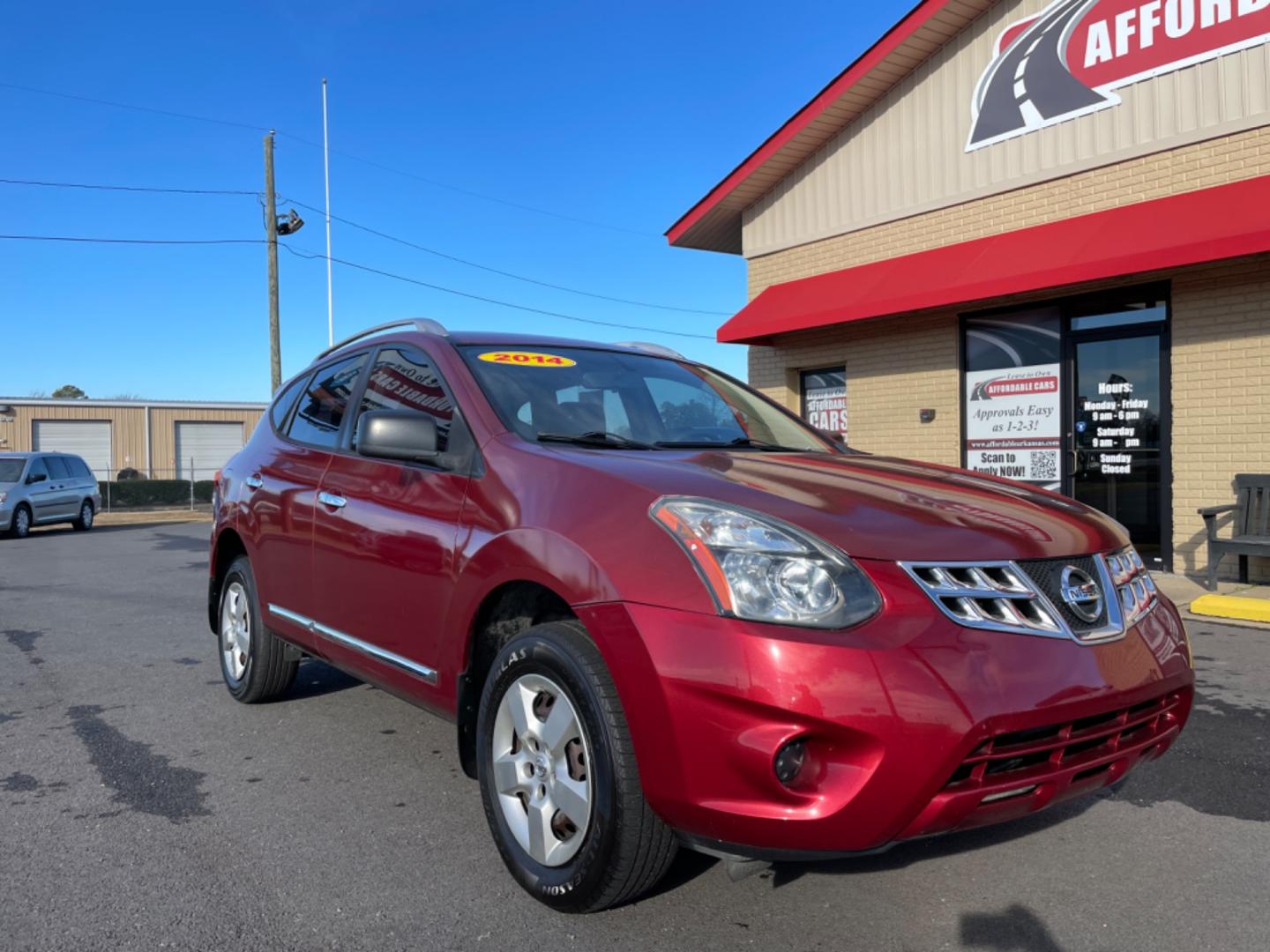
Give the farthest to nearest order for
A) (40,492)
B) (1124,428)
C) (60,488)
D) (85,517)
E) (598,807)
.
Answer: (85,517) < (60,488) < (40,492) < (1124,428) < (598,807)

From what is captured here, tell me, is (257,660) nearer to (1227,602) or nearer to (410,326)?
(410,326)

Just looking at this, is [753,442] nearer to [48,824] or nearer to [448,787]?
[448,787]

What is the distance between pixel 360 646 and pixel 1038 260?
308 inches

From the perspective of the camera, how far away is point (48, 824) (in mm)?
3441

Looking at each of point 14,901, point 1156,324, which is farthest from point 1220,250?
point 14,901

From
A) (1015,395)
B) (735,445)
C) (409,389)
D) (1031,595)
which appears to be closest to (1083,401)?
(1015,395)

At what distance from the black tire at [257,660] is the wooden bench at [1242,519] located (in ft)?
23.8

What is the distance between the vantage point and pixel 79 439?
42344mm

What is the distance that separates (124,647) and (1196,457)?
8935 mm

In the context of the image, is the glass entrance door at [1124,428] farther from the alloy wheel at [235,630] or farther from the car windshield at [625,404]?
the alloy wheel at [235,630]

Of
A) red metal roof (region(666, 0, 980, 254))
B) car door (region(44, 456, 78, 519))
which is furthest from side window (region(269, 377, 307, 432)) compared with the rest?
car door (region(44, 456, 78, 519))

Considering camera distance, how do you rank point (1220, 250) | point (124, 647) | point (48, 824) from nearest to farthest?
1. point (48, 824)
2. point (124, 647)
3. point (1220, 250)

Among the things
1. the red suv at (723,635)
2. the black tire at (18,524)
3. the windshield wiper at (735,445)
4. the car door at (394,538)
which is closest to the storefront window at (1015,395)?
the windshield wiper at (735,445)

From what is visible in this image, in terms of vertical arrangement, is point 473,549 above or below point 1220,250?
below
